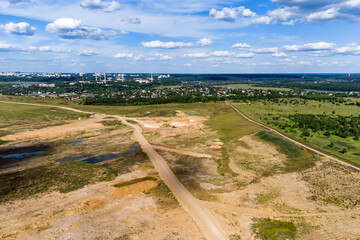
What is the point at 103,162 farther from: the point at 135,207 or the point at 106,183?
the point at 135,207

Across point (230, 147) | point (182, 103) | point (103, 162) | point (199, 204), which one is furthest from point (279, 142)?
point (182, 103)

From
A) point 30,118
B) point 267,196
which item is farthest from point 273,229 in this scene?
point 30,118

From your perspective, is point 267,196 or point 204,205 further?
point 267,196

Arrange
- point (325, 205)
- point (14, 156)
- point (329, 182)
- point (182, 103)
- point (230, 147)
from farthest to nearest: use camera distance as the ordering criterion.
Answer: point (182, 103) → point (230, 147) → point (14, 156) → point (329, 182) → point (325, 205)

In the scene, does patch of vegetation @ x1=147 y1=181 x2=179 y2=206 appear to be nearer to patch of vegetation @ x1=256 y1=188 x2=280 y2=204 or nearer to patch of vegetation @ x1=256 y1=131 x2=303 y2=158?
patch of vegetation @ x1=256 y1=188 x2=280 y2=204

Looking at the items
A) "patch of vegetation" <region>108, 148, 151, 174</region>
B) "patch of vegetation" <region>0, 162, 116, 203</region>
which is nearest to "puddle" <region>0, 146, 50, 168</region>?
"patch of vegetation" <region>0, 162, 116, 203</region>

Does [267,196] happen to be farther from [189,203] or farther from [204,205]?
[189,203]
